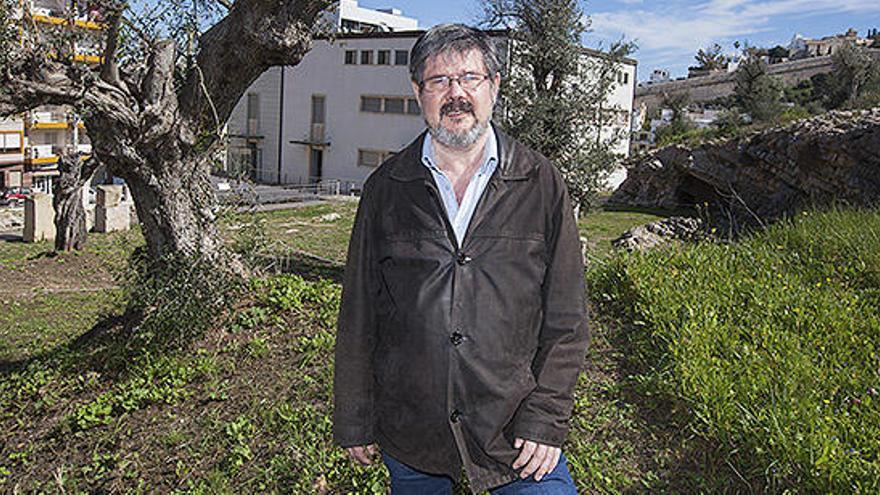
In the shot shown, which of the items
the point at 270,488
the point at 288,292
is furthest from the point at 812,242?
the point at 270,488

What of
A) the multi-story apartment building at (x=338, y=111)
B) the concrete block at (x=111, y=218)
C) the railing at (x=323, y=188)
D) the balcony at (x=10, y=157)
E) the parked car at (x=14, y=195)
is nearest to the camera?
the concrete block at (x=111, y=218)

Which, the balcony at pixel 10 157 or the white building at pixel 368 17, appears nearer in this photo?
the balcony at pixel 10 157

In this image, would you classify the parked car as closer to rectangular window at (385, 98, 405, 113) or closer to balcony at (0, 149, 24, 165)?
balcony at (0, 149, 24, 165)

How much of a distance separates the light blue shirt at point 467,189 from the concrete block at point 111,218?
1927cm

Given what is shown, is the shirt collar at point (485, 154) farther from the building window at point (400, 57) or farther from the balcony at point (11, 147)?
the balcony at point (11, 147)

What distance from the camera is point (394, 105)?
34.4 metres

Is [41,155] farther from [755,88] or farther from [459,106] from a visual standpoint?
[459,106]

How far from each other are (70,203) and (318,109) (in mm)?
21978

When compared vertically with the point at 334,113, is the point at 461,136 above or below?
below

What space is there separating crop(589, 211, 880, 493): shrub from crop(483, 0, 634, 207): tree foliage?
823cm

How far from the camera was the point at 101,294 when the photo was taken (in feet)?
39.9

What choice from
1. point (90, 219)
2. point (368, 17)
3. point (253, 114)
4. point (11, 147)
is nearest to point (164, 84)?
point (90, 219)

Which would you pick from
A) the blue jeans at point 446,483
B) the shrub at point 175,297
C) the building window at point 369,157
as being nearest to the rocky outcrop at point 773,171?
the shrub at point 175,297

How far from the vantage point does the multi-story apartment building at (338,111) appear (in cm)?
3397
